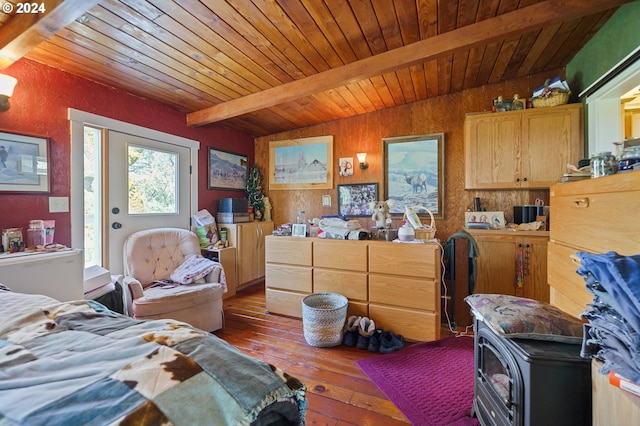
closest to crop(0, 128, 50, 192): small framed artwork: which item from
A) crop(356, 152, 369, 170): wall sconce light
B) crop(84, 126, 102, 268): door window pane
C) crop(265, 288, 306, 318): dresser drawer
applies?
crop(84, 126, 102, 268): door window pane

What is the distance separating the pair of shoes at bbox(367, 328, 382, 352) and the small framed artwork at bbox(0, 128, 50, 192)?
2901mm

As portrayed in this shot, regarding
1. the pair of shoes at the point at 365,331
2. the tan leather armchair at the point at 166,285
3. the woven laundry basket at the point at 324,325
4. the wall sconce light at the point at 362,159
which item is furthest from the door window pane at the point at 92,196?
the wall sconce light at the point at 362,159

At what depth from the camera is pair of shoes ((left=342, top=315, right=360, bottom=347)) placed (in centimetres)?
227

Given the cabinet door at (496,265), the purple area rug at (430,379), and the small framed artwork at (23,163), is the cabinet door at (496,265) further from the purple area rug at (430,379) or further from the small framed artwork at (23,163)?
the small framed artwork at (23,163)

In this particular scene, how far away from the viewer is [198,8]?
164 centimetres

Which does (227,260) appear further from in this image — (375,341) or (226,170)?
(375,341)

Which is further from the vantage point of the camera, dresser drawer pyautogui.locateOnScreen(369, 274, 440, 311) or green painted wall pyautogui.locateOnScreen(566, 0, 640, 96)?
dresser drawer pyautogui.locateOnScreen(369, 274, 440, 311)

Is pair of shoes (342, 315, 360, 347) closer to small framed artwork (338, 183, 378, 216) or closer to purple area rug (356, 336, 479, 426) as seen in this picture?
Result: purple area rug (356, 336, 479, 426)

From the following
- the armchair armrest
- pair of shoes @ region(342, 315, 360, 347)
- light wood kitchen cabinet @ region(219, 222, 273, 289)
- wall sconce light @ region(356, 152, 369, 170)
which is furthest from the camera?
wall sconce light @ region(356, 152, 369, 170)

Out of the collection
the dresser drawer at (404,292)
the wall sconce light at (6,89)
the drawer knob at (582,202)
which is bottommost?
the dresser drawer at (404,292)

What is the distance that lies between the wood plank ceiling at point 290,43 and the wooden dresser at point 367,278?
4.97 feet

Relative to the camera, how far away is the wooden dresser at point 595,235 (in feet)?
2.47

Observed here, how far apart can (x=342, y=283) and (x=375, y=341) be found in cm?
57

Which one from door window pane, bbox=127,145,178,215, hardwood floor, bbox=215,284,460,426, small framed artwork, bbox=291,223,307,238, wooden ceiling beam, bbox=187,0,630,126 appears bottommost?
hardwood floor, bbox=215,284,460,426
